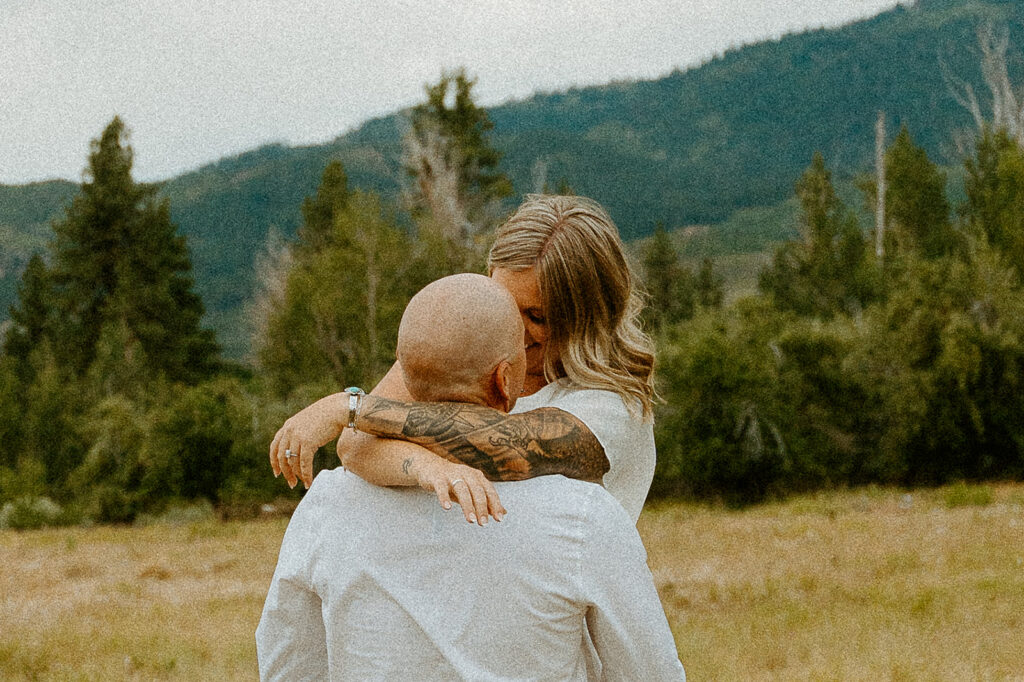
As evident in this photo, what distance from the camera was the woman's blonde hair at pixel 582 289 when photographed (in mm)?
2330

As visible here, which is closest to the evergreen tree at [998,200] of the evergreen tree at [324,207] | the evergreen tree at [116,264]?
the evergreen tree at [324,207]

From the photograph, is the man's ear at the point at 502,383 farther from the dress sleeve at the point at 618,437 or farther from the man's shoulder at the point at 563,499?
the dress sleeve at the point at 618,437

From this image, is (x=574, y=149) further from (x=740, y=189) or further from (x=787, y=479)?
(x=787, y=479)

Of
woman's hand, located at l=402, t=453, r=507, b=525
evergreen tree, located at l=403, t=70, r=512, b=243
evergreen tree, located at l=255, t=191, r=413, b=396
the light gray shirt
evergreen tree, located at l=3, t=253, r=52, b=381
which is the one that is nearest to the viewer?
woman's hand, located at l=402, t=453, r=507, b=525

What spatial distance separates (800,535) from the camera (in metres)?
14.5

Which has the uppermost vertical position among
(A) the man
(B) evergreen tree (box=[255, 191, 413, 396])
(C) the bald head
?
(C) the bald head

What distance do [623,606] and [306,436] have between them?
0.66 metres

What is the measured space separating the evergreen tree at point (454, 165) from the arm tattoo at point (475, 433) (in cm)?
2849

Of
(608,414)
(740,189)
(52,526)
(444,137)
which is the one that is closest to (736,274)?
(740,189)

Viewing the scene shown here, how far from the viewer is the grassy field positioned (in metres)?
6.88

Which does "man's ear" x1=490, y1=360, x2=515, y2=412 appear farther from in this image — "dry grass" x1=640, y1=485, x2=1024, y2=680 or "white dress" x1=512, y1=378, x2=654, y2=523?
"dry grass" x1=640, y1=485, x2=1024, y2=680

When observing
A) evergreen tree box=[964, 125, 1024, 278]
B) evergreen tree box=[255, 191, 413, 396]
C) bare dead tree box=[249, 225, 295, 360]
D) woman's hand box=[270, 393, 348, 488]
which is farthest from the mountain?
woman's hand box=[270, 393, 348, 488]

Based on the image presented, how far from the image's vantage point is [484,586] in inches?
61.3

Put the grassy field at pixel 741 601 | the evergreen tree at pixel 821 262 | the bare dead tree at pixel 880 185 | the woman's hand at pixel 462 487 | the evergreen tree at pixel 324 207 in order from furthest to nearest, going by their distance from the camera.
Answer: the bare dead tree at pixel 880 185 < the evergreen tree at pixel 324 207 < the evergreen tree at pixel 821 262 < the grassy field at pixel 741 601 < the woman's hand at pixel 462 487
